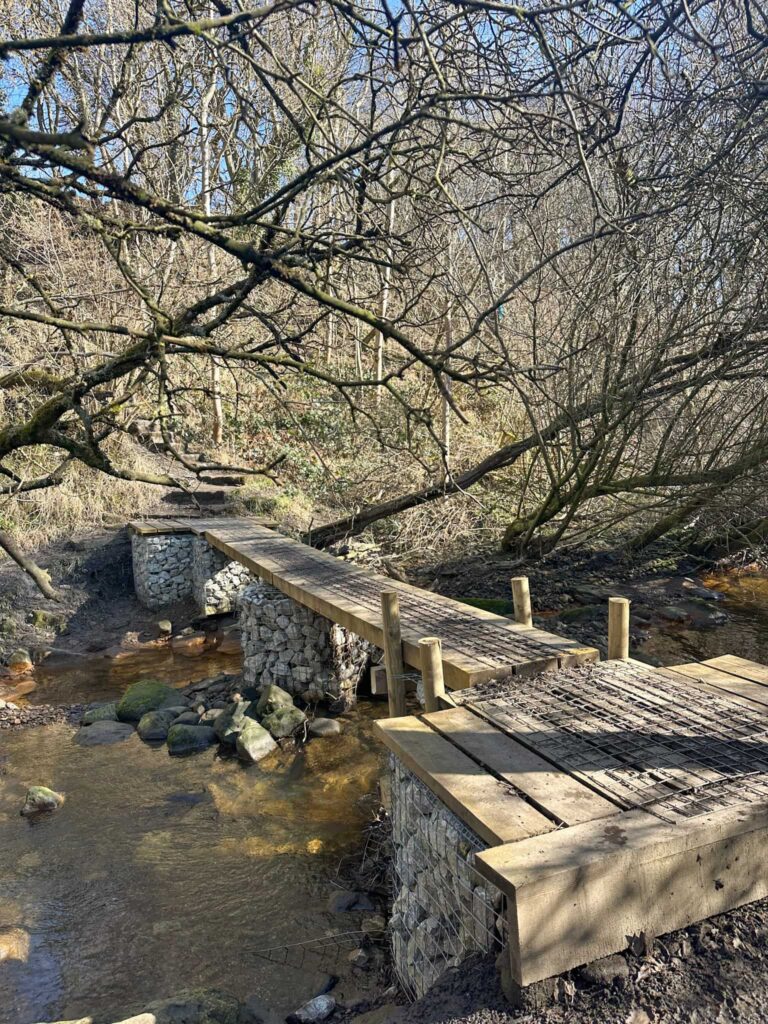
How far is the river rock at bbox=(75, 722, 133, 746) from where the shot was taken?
768 cm

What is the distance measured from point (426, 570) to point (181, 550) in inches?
149

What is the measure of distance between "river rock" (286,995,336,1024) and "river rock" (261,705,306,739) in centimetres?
344

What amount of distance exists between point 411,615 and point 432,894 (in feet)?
9.40

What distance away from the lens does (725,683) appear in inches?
165

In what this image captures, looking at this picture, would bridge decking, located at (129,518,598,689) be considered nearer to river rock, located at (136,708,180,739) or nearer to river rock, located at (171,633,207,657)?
river rock, located at (171,633,207,657)

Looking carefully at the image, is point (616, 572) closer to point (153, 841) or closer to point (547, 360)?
point (547, 360)

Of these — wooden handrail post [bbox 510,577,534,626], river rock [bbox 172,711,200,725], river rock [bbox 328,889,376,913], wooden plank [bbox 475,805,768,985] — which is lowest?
river rock [bbox 328,889,376,913]

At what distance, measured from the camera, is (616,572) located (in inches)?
451

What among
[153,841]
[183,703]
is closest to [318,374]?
[153,841]

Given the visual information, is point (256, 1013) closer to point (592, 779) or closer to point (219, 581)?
point (592, 779)

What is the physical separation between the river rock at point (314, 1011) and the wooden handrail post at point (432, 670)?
1639mm

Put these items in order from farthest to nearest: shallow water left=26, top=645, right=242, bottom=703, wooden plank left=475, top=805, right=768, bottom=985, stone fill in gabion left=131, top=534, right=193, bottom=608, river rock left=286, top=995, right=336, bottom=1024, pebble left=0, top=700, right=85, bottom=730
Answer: stone fill in gabion left=131, top=534, right=193, bottom=608 < shallow water left=26, top=645, right=242, bottom=703 < pebble left=0, top=700, right=85, bottom=730 < river rock left=286, top=995, right=336, bottom=1024 < wooden plank left=475, top=805, right=768, bottom=985

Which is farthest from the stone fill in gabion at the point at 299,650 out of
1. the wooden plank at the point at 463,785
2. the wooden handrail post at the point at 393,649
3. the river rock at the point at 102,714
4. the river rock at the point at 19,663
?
the wooden plank at the point at 463,785

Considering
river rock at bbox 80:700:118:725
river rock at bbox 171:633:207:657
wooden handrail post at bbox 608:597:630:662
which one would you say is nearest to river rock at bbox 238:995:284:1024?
wooden handrail post at bbox 608:597:630:662
